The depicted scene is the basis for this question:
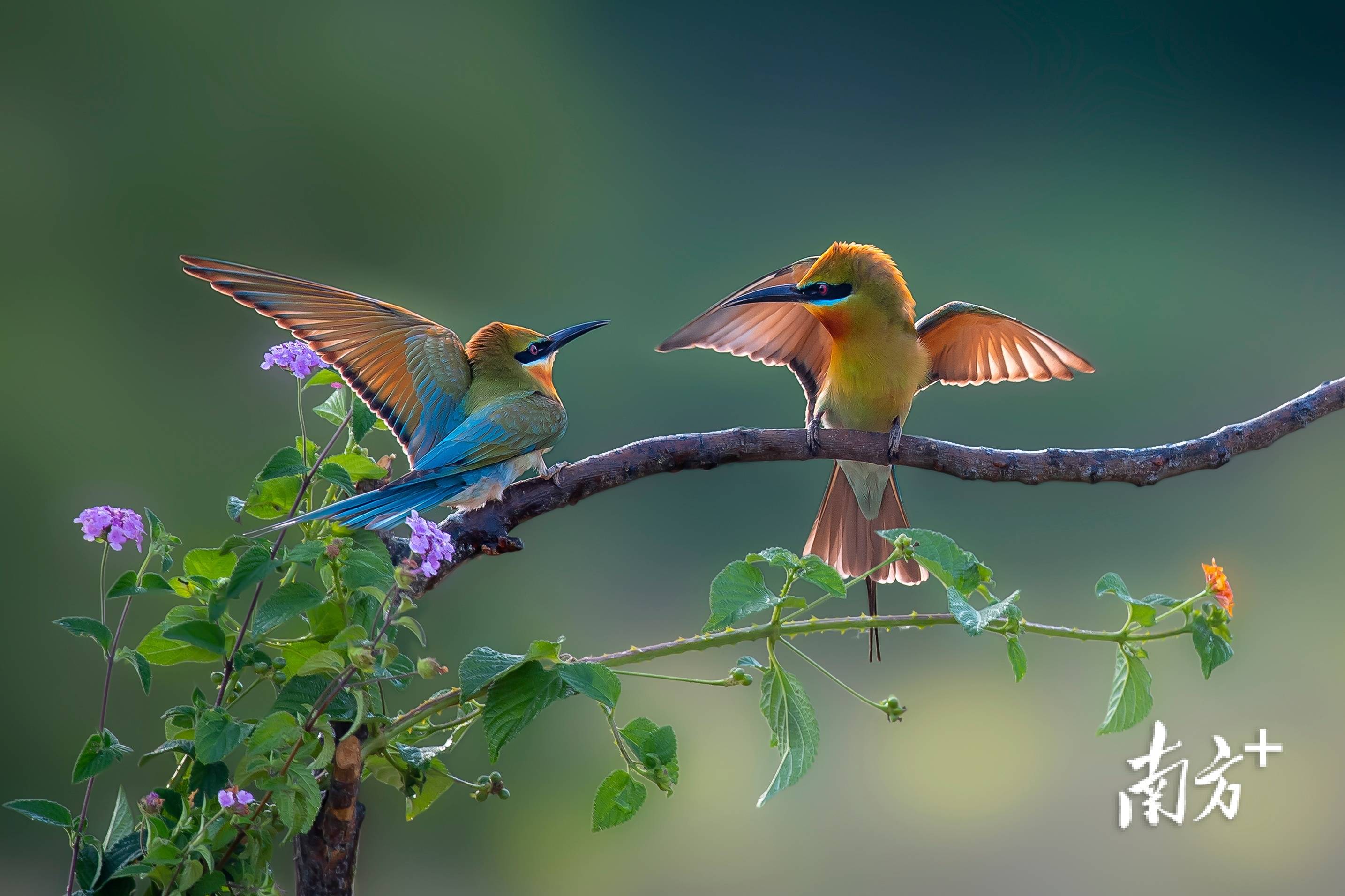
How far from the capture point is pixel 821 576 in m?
0.61

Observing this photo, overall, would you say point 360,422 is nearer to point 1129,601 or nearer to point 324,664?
point 324,664

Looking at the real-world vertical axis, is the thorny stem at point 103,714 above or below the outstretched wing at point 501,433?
below

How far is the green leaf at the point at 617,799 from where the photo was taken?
594 millimetres

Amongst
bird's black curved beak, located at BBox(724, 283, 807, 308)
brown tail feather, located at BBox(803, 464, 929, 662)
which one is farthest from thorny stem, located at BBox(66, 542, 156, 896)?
brown tail feather, located at BBox(803, 464, 929, 662)

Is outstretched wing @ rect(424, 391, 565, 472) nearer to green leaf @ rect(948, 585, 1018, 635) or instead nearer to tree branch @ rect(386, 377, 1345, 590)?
tree branch @ rect(386, 377, 1345, 590)

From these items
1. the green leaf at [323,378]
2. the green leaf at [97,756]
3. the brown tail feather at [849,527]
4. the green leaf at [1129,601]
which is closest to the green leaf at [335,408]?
the green leaf at [323,378]

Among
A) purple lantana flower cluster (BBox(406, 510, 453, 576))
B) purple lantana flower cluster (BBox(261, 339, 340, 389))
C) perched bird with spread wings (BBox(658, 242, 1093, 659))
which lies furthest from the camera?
perched bird with spread wings (BBox(658, 242, 1093, 659))

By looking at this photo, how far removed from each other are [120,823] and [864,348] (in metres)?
0.83

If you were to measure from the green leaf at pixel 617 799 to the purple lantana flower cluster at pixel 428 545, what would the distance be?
6.4 inches

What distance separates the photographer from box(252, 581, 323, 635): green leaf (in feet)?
1.80

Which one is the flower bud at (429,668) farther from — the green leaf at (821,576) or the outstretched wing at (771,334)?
the outstretched wing at (771,334)

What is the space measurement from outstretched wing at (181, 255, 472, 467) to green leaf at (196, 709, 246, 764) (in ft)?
0.87

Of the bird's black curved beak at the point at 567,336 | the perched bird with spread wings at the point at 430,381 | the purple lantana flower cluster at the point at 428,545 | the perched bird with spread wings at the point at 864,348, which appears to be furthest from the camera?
the perched bird with spread wings at the point at 864,348

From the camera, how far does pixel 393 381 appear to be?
33.1 inches
